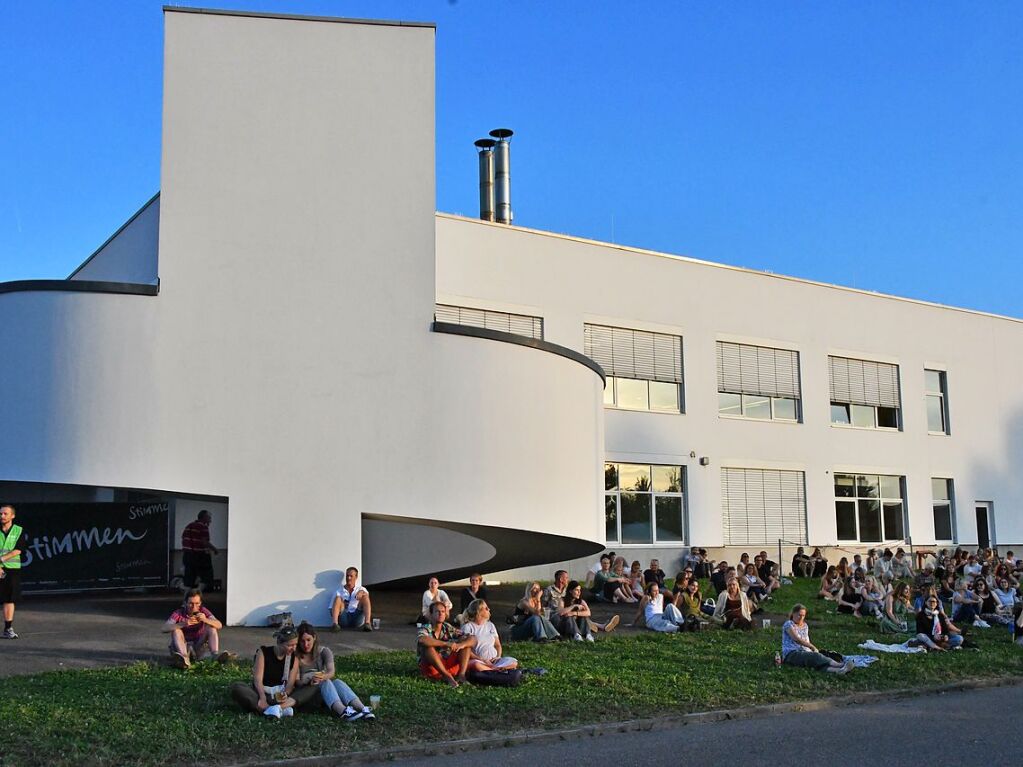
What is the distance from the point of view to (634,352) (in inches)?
1049

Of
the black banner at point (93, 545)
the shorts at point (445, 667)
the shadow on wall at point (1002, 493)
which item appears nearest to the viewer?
the shorts at point (445, 667)

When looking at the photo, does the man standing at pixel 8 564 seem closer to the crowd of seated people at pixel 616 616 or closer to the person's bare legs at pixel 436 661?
the crowd of seated people at pixel 616 616

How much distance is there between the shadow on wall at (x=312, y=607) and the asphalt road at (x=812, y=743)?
23.2 feet

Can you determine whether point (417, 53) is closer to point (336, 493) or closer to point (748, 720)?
point (336, 493)

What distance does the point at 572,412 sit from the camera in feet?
59.8

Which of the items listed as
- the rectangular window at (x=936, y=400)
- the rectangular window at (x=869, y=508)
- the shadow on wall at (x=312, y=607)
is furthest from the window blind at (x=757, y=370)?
the shadow on wall at (x=312, y=607)

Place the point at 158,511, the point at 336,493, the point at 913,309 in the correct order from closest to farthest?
the point at 336,493, the point at 158,511, the point at 913,309

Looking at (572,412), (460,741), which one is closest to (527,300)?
(572,412)

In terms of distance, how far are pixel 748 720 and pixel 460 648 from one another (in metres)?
3.09

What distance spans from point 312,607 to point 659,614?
18.4ft

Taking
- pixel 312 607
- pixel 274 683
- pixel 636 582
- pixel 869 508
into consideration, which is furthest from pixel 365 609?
pixel 869 508

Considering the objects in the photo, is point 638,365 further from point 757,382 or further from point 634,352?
point 757,382

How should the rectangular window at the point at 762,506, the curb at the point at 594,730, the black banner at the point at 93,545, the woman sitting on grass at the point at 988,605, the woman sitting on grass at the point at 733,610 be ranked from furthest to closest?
1. the rectangular window at the point at 762,506
2. the woman sitting on grass at the point at 988,605
3. the black banner at the point at 93,545
4. the woman sitting on grass at the point at 733,610
5. the curb at the point at 594,730

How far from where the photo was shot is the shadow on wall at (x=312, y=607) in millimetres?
15500
